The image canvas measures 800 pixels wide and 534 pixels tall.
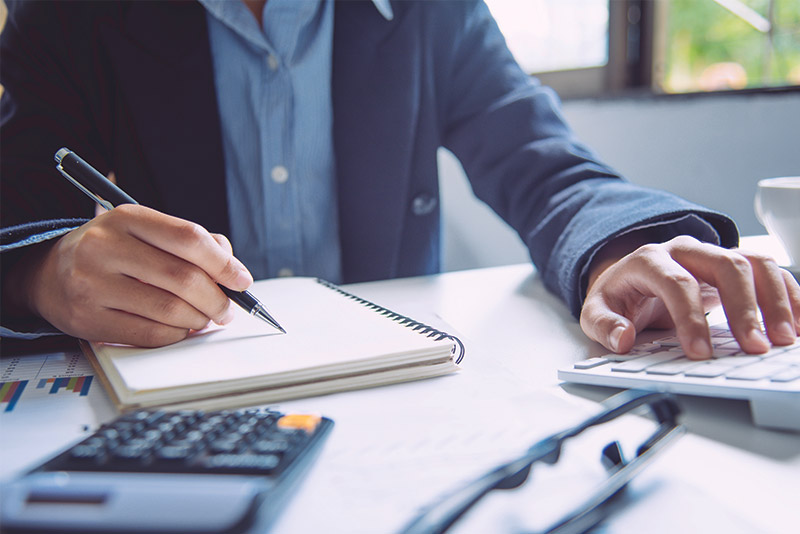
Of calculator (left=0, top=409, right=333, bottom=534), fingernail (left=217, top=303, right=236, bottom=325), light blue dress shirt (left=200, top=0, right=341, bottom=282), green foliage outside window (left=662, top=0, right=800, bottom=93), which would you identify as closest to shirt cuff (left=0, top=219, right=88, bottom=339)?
fingernail (left=217, top=303, right=236, bottom=325)

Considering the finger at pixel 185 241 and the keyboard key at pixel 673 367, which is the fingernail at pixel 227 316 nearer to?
the finger at pixel 185 241

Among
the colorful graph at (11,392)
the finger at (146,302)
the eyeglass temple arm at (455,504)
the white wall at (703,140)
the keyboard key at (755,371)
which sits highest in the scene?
the eyeglass temple arm at (455,504)

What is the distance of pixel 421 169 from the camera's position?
38.0 inches

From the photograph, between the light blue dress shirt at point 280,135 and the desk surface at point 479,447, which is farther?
the light blue dress shirt at point 280,135

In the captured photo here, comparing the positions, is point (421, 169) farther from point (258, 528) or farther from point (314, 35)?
point (258, 528)

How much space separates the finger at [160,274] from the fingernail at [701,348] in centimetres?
33

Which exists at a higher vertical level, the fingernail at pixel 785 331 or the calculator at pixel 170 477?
the calculator at pixel 170 477

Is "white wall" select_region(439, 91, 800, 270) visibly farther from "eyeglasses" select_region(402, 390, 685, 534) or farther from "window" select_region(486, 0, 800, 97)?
"eyeglasses" select_region(402, 390, 685, 534)

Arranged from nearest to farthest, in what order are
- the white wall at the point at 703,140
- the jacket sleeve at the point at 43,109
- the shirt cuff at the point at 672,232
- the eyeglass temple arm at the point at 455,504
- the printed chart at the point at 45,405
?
1. the eyeglass temple arm at the point at 455,504
2. the printed chart at the point at 45,405
3. the shirt cuff at the point at 672,232
4. the jacket sleeve at the point at 43,109
5. the white wall at the point at 703,140

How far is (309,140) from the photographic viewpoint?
34.8 inches

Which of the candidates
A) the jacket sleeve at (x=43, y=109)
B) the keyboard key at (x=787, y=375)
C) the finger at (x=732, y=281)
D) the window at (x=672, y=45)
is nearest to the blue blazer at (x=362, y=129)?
the jacket sleeve at (x=43, y=109)

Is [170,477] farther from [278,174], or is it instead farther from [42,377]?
[278,174]

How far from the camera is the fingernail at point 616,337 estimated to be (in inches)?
17.7

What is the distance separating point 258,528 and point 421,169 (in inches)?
30.3
